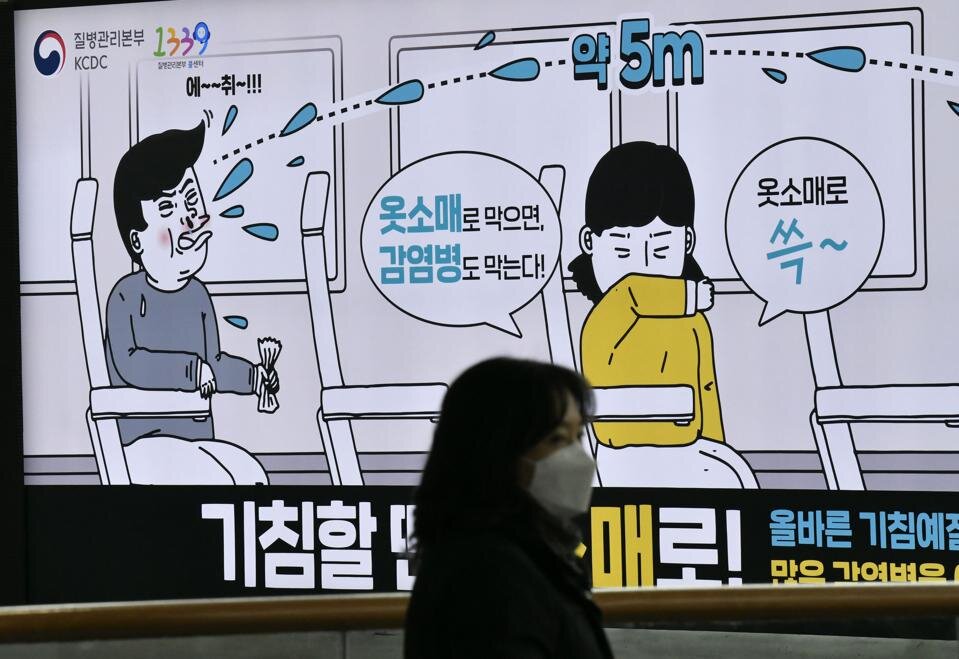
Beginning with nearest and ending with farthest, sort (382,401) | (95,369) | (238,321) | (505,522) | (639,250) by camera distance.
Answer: (505,522), (639,250), (382,401), (238,321), (95,369)

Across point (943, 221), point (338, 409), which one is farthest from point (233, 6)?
point (943, 221)

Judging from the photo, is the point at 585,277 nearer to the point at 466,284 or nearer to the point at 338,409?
the point at 466,284

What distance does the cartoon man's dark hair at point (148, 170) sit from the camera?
15.8 ft

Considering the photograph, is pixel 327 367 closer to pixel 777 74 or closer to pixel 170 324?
pixel 170 324

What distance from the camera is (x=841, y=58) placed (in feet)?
14.0

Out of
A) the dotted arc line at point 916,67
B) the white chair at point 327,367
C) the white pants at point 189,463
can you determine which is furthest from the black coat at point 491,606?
the white pants at point 189,463

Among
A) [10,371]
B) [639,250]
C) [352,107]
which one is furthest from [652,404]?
[10,371]

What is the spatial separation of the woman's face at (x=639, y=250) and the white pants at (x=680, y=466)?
67 cm

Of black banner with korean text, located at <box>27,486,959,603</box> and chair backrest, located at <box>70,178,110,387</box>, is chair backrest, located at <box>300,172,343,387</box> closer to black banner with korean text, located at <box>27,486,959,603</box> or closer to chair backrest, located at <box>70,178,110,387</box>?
black banner with korean text, located at <box>27,486,959,603</box>

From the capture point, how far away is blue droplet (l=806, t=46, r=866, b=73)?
13.9 ft

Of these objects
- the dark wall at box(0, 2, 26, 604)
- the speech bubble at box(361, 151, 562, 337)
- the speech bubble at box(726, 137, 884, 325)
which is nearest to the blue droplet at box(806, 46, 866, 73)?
the speech bubble at box(726, 137, 884, 325)

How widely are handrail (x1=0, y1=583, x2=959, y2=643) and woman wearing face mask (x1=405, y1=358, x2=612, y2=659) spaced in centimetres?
86

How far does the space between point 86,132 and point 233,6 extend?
33.7 inches

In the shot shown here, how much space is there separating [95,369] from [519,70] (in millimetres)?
2244
